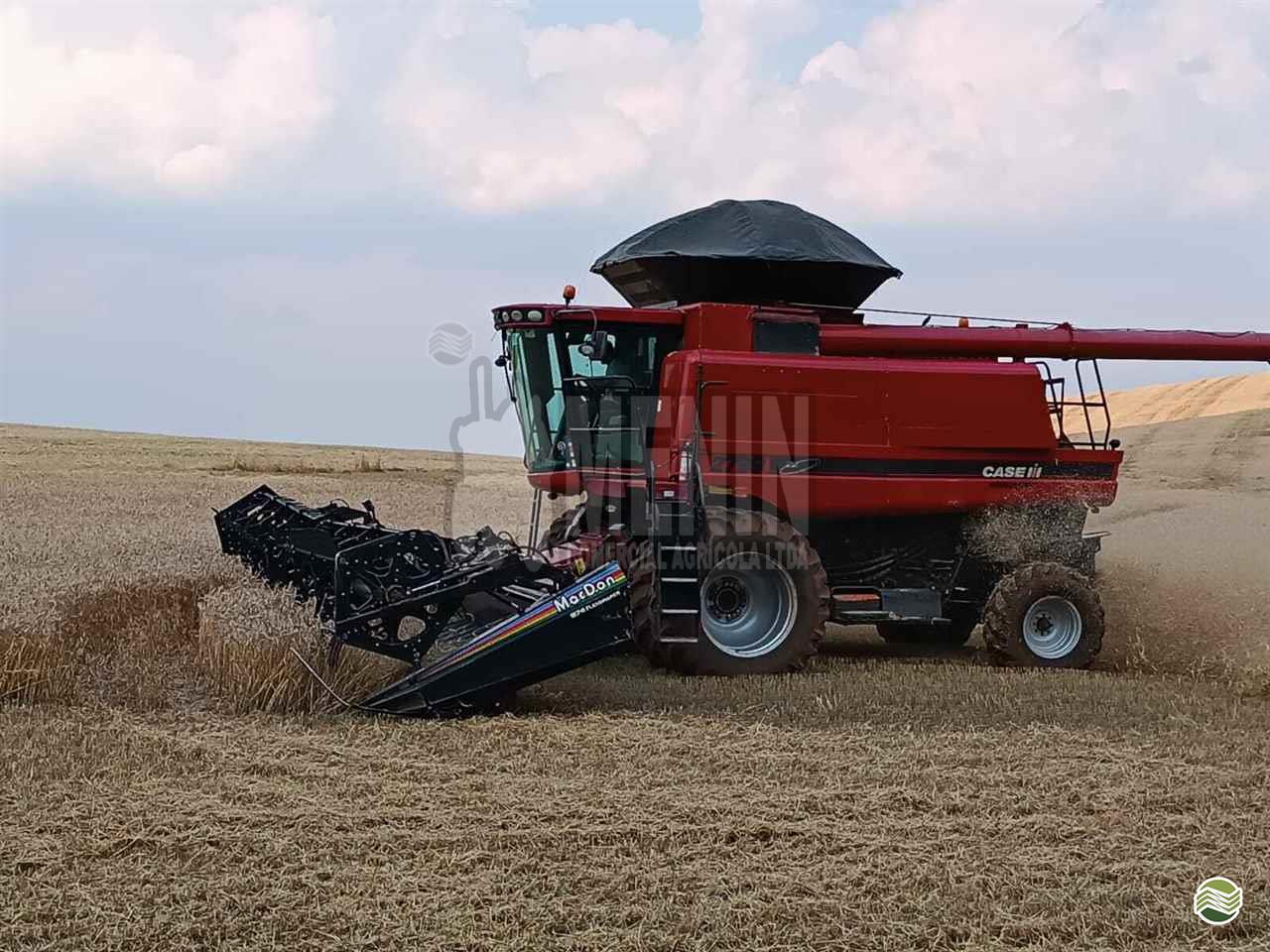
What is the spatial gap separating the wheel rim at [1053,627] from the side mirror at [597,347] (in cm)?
273

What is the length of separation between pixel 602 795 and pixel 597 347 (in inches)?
136

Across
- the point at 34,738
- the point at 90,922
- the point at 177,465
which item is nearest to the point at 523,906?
the point at 90,922

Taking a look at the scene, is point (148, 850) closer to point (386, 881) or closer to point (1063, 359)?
point (386, 881)

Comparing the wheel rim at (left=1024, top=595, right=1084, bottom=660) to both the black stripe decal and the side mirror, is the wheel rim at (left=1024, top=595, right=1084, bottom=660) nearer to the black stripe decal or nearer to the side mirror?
the black stripe decal

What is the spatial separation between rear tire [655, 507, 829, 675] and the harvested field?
302mm

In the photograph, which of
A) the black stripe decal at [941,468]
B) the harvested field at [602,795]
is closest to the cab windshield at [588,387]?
the black stripe decal at [941,468]

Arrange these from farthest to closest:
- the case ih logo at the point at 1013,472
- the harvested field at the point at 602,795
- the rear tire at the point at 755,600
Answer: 1. the case ih logo at the point at 1013,472
2. the rear tire at the point at 755,600
3. the harvested field at the point at 602,795

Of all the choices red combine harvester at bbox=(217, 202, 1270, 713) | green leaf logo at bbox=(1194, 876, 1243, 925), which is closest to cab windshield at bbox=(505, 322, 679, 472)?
red combine harvester at bbox=(217, 202, 1270, 713)

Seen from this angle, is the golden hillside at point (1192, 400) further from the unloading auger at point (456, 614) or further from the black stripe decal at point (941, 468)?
the unloading auger at point (456, 614)

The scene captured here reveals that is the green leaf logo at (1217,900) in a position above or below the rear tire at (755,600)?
below

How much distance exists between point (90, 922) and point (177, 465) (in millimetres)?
21158

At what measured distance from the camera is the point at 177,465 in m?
23.8

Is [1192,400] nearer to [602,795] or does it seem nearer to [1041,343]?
[1041,343]

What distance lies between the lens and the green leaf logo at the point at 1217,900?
3.73m
